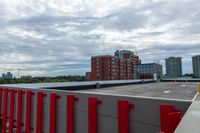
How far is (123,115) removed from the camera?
4.09 m

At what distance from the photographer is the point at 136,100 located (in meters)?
3.96

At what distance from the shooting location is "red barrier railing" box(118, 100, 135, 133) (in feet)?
13.2

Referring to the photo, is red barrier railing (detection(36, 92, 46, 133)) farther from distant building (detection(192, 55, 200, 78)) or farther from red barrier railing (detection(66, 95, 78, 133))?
distant building (detection(192, 55, 200, 78))

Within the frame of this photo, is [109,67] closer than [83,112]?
No

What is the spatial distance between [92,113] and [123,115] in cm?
96

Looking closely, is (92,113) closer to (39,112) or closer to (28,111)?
(39,112)

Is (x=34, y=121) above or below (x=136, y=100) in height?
below

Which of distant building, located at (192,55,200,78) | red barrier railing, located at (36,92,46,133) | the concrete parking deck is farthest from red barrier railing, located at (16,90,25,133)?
Answer: distant building, located at (192,55,200,78)

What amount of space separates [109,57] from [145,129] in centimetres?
9682

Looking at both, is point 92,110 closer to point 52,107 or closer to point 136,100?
point 136,100

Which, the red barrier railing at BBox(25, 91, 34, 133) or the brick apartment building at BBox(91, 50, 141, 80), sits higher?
the brick apartment building at BBox(91, 50, 141, 80)

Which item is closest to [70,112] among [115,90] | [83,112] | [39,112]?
[83,112]

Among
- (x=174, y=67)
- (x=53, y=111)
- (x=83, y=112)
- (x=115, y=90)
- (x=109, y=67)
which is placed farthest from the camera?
(x=109, y=67)

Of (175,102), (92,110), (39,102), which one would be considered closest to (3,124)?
(39,102)
